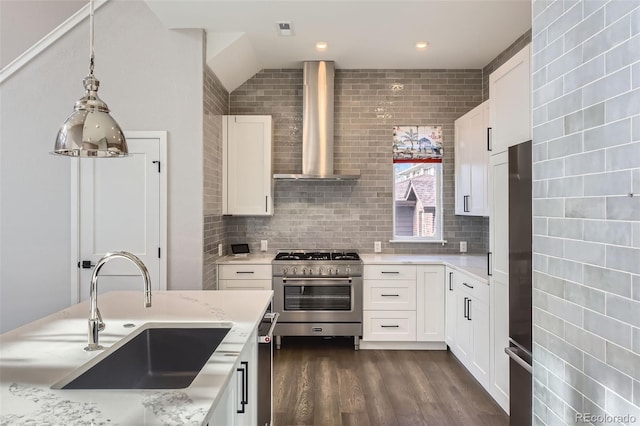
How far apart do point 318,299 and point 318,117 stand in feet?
6.42

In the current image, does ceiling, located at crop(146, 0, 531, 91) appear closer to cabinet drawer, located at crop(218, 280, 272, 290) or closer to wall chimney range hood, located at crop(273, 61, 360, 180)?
wall chimney range hood, located at crop(273, 61, 360, 180)

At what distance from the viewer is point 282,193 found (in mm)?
4625

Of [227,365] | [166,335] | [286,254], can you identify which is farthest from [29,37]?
[227,365]

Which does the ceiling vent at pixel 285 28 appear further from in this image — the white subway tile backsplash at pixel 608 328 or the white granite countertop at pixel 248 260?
the white subway tile backsplash at pixel 608 328

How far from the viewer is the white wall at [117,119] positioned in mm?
3504

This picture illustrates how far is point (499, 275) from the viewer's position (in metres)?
2.62

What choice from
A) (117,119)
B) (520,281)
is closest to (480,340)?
(520,281)

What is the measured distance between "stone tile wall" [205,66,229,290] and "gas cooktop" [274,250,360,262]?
0.68 m

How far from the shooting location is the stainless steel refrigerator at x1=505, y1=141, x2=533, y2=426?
1968 millimetres

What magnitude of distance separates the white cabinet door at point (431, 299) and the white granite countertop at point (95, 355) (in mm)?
2238

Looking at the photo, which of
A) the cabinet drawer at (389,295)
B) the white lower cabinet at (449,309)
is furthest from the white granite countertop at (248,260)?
the white lower cabinet at (449,309)

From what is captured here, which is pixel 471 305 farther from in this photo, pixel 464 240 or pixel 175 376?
pixel 175 376

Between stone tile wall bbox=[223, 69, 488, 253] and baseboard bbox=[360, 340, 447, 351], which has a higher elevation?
stone tile wall bbox=[223, 69, 488, 253]

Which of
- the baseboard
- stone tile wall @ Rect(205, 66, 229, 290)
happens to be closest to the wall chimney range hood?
stone tile wall @ Rect(205, 66, 229, 290)
